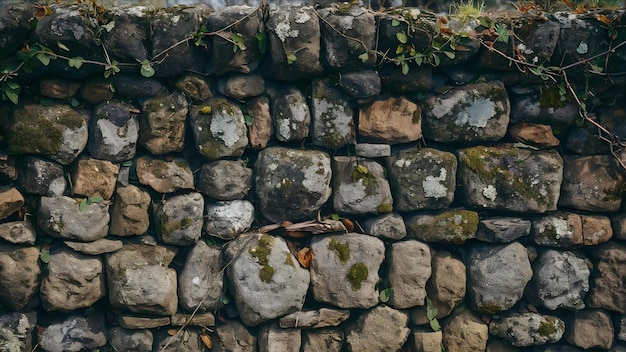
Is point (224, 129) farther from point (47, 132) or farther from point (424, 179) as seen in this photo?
point (424, 179)

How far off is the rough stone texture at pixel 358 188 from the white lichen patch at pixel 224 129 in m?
0.65

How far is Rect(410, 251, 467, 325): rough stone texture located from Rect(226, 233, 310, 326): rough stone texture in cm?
79

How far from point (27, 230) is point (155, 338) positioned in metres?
→ 0.95

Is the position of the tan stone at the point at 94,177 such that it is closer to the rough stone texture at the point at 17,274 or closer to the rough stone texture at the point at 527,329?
the rough stone texture at the point at 17,274

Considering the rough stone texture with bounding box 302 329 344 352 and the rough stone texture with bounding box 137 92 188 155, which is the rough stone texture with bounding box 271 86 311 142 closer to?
the rough stone texture with bounding box 137 92 188 155

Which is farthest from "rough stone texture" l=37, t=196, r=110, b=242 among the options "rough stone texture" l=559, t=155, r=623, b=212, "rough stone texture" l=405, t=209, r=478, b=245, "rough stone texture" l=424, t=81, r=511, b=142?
"rough stone texture" l=559, t=155, r=623, b=212

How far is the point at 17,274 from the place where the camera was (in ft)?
A: 10.2

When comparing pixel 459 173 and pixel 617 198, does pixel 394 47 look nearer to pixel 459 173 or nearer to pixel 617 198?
pixel 459 173

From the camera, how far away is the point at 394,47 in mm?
3309

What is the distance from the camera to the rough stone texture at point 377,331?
3.40m

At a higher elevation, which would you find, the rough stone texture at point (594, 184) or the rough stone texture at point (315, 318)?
the rough stone texture at point (594, 184)

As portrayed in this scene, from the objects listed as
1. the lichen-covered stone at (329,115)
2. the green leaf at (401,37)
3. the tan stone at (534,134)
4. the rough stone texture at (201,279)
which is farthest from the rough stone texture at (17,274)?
the tan stone at (534,134)

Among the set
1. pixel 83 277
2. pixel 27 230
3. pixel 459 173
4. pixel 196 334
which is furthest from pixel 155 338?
pixel 459 173

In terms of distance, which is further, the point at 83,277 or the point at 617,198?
the point at 617,198
